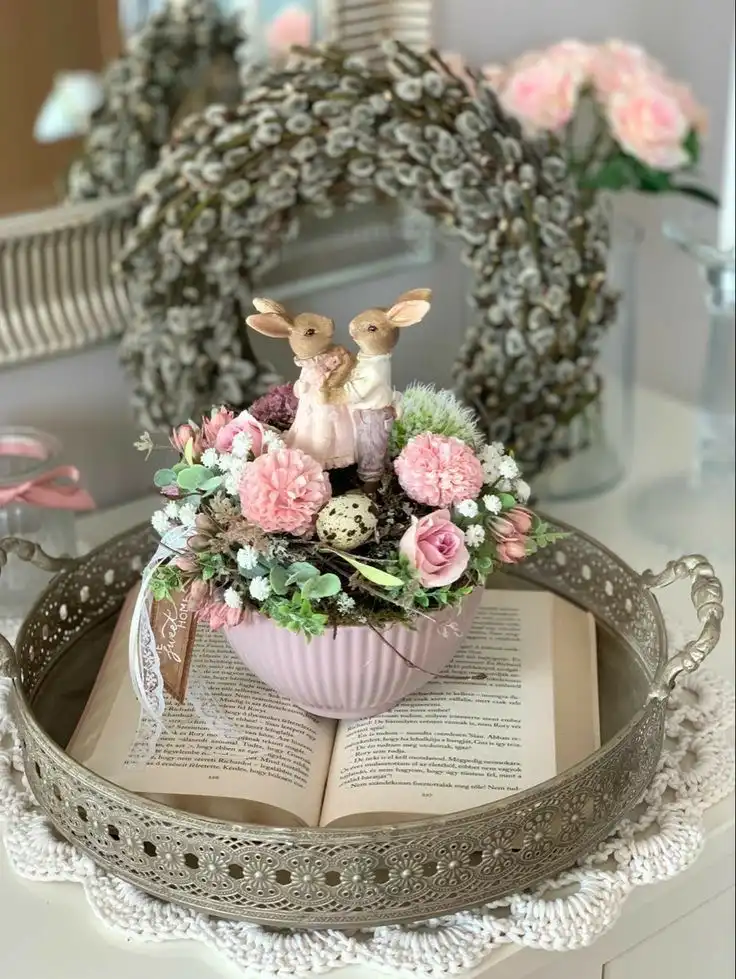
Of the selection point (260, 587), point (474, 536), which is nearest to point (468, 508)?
point (474, 536)

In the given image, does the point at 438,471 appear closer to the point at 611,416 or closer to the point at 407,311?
the point at 407,311

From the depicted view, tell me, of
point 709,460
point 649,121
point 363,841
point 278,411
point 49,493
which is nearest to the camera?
point 363,841

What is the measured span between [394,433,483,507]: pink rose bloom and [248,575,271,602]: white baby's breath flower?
9 centimetres

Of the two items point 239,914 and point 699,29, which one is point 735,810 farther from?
point 699,29

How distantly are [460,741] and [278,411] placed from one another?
0.23m

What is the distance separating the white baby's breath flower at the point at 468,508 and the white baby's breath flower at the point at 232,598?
0.13m

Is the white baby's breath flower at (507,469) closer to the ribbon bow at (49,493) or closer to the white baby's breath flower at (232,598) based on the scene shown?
the white baby's breath flower at (232,598)

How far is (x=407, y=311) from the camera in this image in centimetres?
64

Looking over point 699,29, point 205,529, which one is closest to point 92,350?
point 205,529

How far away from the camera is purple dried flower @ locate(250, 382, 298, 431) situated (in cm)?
69

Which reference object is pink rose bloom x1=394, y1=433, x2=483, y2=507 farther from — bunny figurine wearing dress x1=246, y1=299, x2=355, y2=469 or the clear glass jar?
the clear glass jar

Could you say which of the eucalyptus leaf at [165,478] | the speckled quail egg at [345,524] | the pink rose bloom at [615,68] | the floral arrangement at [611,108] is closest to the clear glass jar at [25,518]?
the eucalyptus leaf at [165,478]

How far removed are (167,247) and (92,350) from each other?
0.16 m

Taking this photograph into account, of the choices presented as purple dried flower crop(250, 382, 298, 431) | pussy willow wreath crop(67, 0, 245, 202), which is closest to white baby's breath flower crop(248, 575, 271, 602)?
purple dried flower crop(250, 382, 298, 431)
